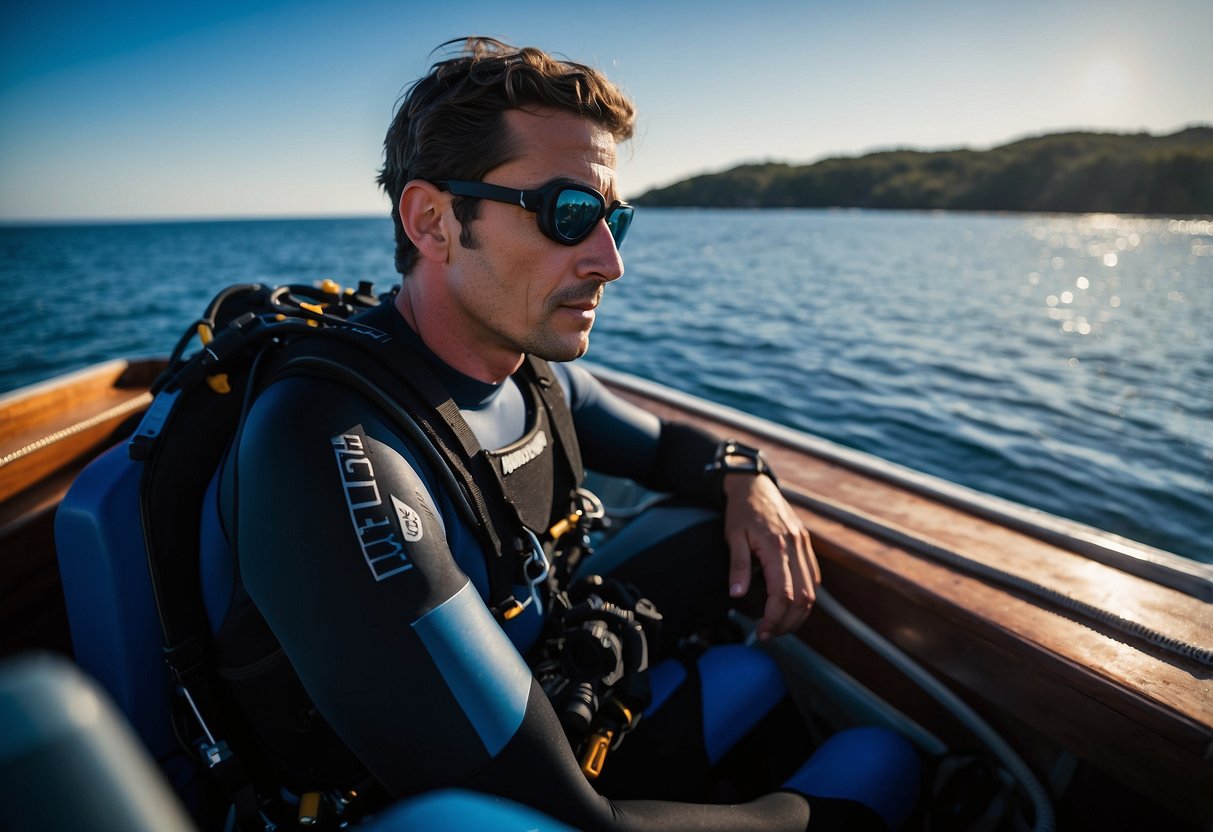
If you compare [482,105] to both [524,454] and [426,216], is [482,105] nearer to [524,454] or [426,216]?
[426,216]

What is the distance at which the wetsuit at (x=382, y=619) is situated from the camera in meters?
1.08

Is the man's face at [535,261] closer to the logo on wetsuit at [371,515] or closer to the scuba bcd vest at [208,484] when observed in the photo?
the scuba bcd vest at [208,484]

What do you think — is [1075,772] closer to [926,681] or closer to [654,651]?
[926,681]

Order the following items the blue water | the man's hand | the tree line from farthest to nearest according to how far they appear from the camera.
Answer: the tree line < the blue water < the man's hand

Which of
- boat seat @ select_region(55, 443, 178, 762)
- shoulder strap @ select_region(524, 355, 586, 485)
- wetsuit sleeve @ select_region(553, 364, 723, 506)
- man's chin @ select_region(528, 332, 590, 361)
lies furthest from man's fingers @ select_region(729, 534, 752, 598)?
boat seat @ select_region(55, 443, 178, 762)

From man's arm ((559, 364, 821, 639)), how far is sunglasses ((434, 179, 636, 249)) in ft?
2.48

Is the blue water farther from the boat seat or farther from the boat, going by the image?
the boat seat

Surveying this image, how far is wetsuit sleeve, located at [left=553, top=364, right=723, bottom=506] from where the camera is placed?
2291 mm

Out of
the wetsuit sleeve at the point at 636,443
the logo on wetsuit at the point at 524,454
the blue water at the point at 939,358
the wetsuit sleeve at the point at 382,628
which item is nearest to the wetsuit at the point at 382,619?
the wetsuit sleeve at the point at 382,628

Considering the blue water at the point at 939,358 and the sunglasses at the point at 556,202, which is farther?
the blue water at the point at 939,358

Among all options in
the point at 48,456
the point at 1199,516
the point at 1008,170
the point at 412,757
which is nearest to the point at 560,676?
the point at 412,757

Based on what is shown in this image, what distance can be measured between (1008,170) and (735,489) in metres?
126

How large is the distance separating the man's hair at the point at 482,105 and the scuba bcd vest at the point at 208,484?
1.47 ft

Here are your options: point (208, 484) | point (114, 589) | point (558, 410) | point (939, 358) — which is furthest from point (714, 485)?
point (939, 358)
